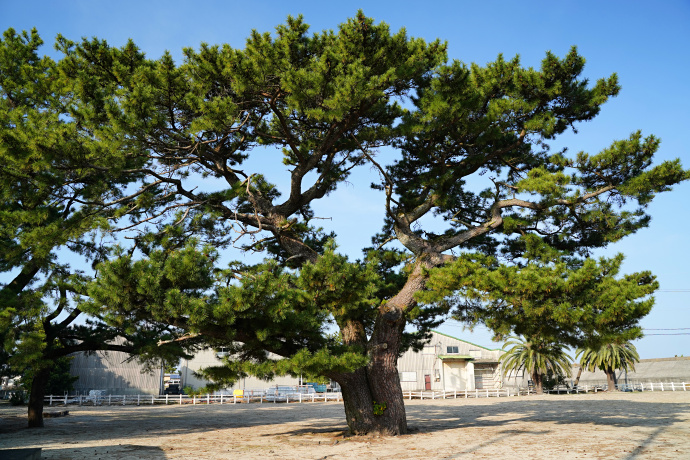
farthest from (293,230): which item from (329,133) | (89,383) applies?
(89,383)

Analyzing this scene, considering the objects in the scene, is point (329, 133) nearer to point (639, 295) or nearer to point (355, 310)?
point (355, 310)

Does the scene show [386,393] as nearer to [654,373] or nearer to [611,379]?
[611,379]

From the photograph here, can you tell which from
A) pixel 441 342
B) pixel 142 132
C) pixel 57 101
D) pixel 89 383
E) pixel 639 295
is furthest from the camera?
pixel 441 342

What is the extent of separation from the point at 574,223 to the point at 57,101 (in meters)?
11.6

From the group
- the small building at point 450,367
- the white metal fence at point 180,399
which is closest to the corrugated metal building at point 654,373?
the small building at point 450,367

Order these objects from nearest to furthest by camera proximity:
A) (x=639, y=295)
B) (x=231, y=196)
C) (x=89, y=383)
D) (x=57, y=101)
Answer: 1. (x=639, y=295)
2. (x=231, y=196)
3. (x=57, y=101)
4. (x=89, y=383)

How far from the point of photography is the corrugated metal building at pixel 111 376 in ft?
110

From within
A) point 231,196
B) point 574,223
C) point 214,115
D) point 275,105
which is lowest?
point 574,223

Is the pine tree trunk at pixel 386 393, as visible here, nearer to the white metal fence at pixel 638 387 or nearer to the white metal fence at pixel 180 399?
the white metal fence at pixel 180 399

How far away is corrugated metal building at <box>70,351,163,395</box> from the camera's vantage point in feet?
110

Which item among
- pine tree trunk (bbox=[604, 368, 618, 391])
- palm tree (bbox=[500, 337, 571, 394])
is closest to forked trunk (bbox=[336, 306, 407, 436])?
palm tree (bbox=[500, 337, 571, 394])

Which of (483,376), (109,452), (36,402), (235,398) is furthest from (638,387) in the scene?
(109,452)

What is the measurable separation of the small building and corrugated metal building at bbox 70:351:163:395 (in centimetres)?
1831

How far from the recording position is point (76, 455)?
8109 mm
